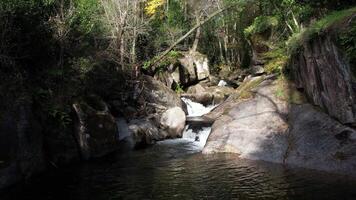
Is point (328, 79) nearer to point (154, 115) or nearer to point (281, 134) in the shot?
point (281, 134)

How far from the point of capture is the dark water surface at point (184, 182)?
1103cm

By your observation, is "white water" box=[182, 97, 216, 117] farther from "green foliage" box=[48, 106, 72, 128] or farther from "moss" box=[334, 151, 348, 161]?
"moss" box=[334, 151, 348, 161]

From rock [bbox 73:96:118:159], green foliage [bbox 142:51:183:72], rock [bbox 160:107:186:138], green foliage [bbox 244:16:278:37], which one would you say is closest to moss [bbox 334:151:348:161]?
rock [bbox 73:96:118:159]

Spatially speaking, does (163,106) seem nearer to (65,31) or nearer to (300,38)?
(65,31)

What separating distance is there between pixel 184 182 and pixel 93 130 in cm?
663

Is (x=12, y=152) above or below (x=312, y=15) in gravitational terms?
below

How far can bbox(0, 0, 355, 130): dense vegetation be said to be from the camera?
51.3 ft

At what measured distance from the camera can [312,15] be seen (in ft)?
64.7

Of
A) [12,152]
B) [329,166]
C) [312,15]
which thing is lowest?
[329,166]

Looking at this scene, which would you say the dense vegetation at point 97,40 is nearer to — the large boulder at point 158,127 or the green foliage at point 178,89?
the green foliage at point 178,89

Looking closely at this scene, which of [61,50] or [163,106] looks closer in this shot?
[61,50]

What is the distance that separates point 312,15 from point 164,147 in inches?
373

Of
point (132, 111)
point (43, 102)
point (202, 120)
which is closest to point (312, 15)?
point (202, 120)

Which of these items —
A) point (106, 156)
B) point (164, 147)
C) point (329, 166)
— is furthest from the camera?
point (164, 147)
